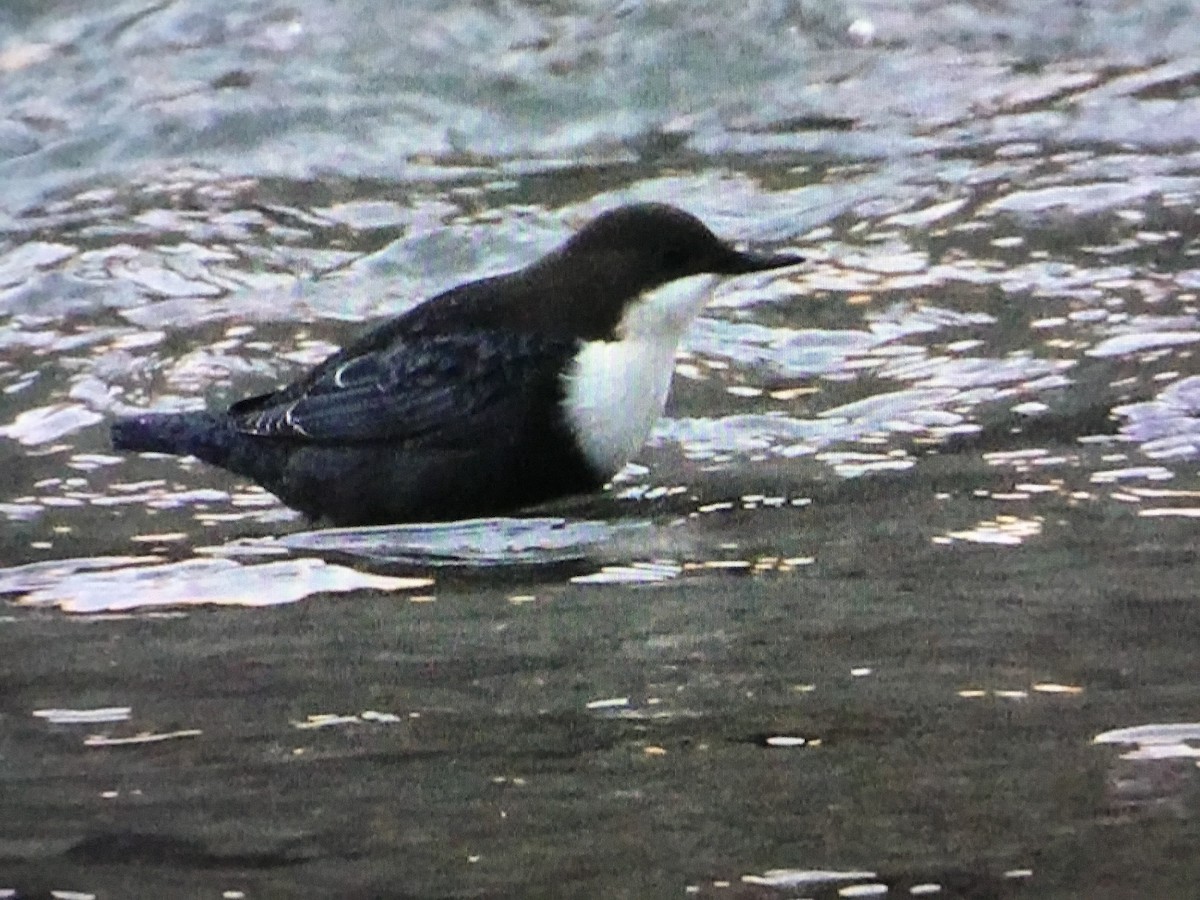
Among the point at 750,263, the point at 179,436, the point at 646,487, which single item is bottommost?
the point at 646,487

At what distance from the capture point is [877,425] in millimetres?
5988

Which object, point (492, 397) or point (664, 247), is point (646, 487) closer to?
point (492, 397)

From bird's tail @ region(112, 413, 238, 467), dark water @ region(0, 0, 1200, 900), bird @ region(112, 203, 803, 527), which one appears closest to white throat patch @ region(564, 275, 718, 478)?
bird @ region(112, 203, 803, 527)

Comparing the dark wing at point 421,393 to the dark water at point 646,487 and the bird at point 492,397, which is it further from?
the dark water at point 646,487

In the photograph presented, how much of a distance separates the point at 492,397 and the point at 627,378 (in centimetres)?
29

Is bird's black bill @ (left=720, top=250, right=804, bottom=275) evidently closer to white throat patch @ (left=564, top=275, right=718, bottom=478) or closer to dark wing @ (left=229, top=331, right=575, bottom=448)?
white throat patch @ (left=564, top=275, right=718, bottom=478)

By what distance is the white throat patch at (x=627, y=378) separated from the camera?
218 inches

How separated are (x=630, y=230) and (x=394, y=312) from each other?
1.76m

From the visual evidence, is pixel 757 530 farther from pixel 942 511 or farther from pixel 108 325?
pixel 108 325

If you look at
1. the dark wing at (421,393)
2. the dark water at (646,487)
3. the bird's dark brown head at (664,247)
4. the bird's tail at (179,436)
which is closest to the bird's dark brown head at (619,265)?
the bird's dark brown head at (664,247)

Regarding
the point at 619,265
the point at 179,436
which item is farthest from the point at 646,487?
the point at 179,436

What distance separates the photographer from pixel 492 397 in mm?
5664

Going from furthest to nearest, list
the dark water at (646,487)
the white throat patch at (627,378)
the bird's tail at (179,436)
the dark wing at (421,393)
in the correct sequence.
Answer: the bird's tail at (179,436)
the dark wing at (421,393)
the white throat patch at (627,378)
the dark water at (646,487)

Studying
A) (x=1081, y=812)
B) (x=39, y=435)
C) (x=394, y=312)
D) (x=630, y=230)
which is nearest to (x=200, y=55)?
(x=394, y=312)
